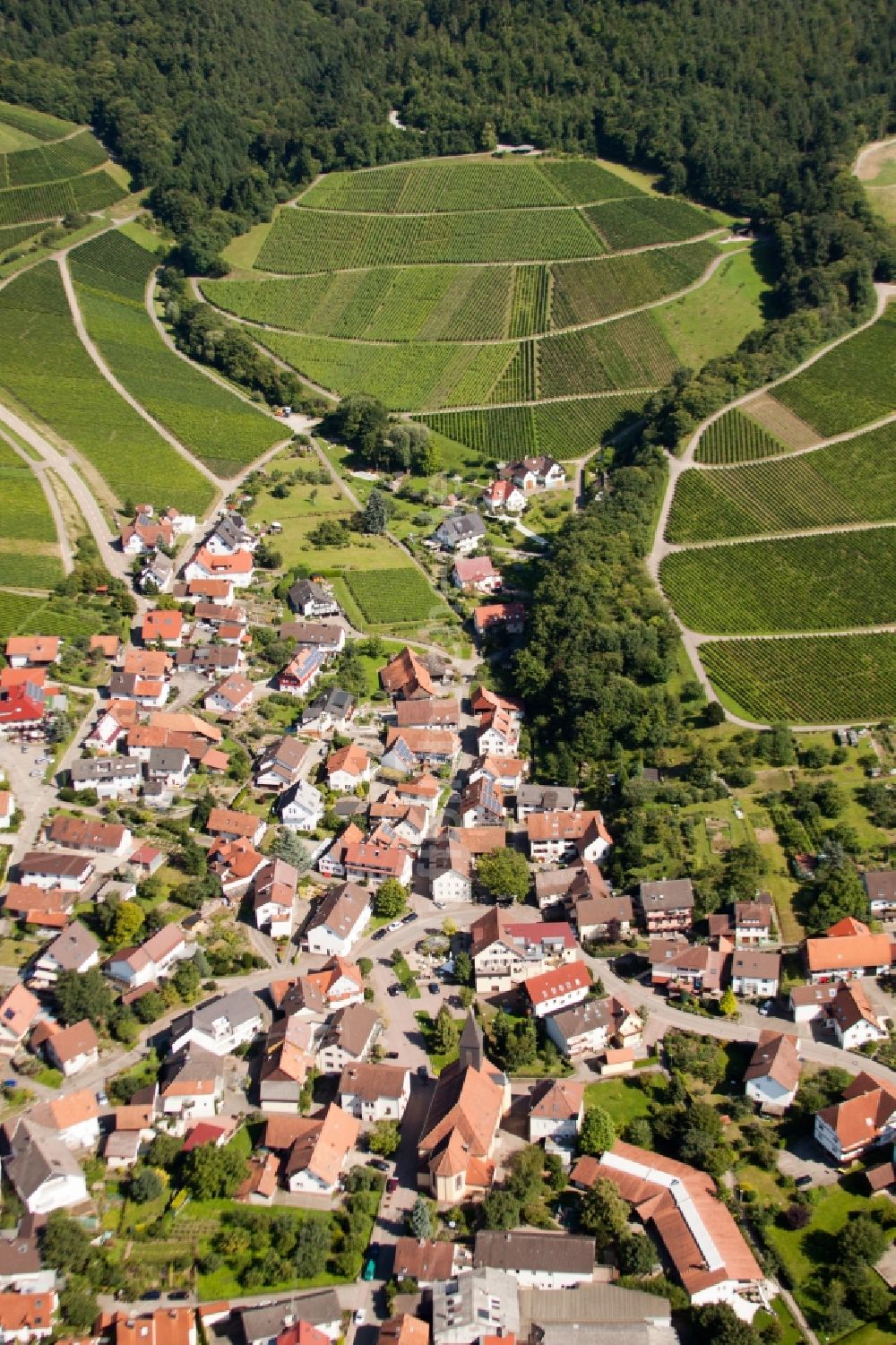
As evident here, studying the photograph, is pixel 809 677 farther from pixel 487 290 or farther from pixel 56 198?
pixel 56 198

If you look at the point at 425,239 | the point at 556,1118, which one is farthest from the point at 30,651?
the point at 425,239

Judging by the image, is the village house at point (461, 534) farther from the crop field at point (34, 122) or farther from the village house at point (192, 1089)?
the crop field at point (34, 122)

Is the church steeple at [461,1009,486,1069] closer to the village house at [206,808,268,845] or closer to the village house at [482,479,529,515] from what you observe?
the village house at [206,808,268,845]

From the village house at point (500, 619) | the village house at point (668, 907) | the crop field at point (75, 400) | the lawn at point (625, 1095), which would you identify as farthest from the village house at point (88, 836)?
the crop field at point (75, 400)

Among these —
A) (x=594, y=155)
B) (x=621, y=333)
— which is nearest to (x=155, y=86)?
(x=594, y=155)

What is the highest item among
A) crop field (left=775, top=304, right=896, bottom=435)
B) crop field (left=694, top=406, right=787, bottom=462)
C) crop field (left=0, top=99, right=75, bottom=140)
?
crop field (left=0, top=99, right=75, bottom=140)

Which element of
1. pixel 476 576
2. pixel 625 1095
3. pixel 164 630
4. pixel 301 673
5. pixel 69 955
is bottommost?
pixel 625 1095

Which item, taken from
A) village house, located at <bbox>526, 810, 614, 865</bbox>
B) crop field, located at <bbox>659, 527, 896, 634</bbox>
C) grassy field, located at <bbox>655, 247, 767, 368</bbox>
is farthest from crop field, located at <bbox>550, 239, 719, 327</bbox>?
village house, located at <bbox>526, 810, 614, 865</bbox>
